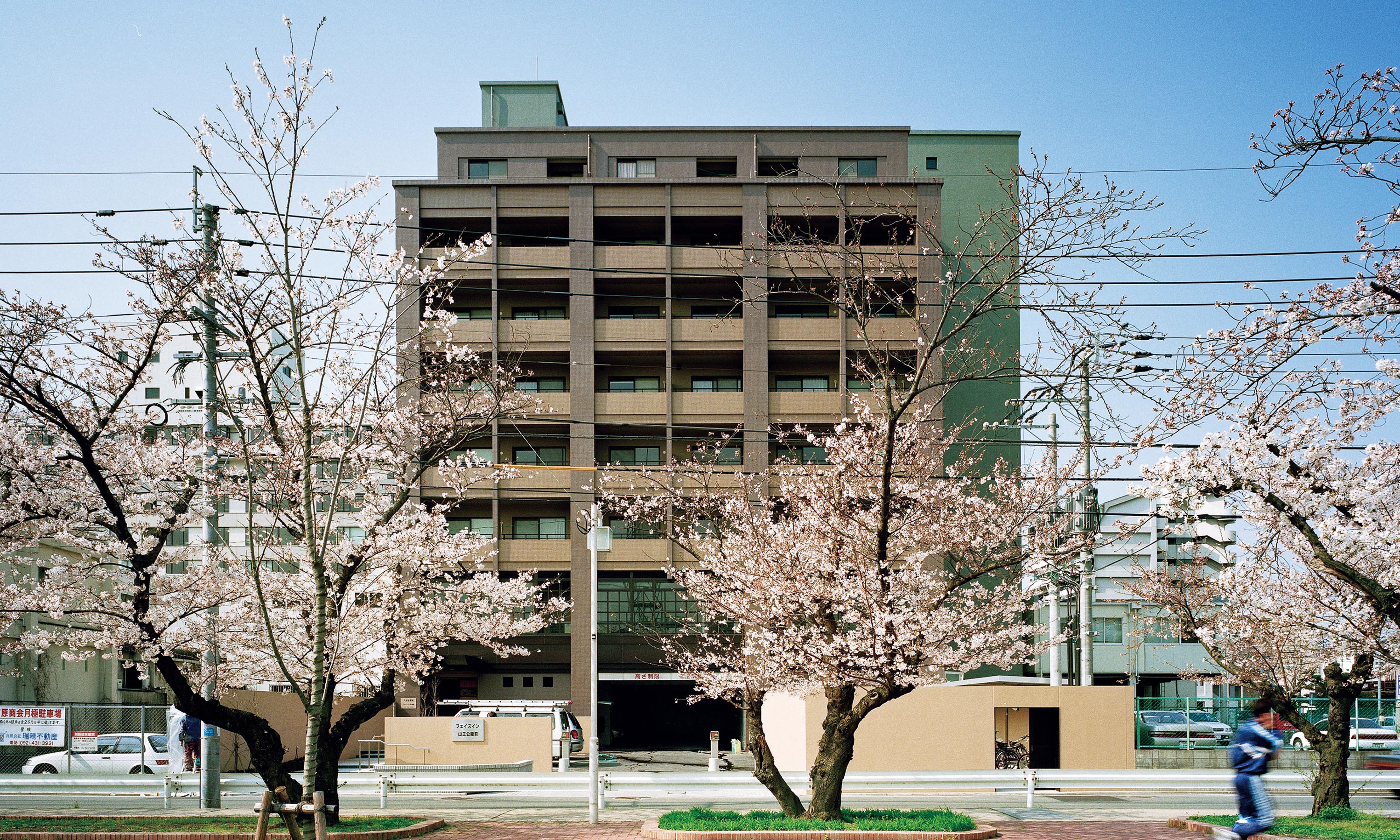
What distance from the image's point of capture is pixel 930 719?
91.5 feet

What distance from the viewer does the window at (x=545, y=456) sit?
1788 inches

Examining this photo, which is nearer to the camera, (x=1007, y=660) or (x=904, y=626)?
(x=904, y=626)

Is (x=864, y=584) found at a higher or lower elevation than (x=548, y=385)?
lower

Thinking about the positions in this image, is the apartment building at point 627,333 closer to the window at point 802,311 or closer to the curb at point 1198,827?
the window at point 802,311

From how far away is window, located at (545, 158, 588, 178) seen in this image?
4756 cm

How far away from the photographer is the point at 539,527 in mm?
44875

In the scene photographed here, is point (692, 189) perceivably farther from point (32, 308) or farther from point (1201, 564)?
point (32, 308)

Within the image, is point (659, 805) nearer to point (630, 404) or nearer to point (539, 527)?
point (630, 404)

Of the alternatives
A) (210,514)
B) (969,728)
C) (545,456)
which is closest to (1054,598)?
(969,728)

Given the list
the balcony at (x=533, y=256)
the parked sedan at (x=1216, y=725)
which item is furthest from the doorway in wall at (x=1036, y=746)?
the balcony at (x=533, y=256)

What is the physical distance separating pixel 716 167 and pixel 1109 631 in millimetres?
29487

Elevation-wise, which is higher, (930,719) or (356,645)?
(356,645)

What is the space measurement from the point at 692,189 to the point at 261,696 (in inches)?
989

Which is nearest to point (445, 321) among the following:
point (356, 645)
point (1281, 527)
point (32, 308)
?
point (356, 645)
